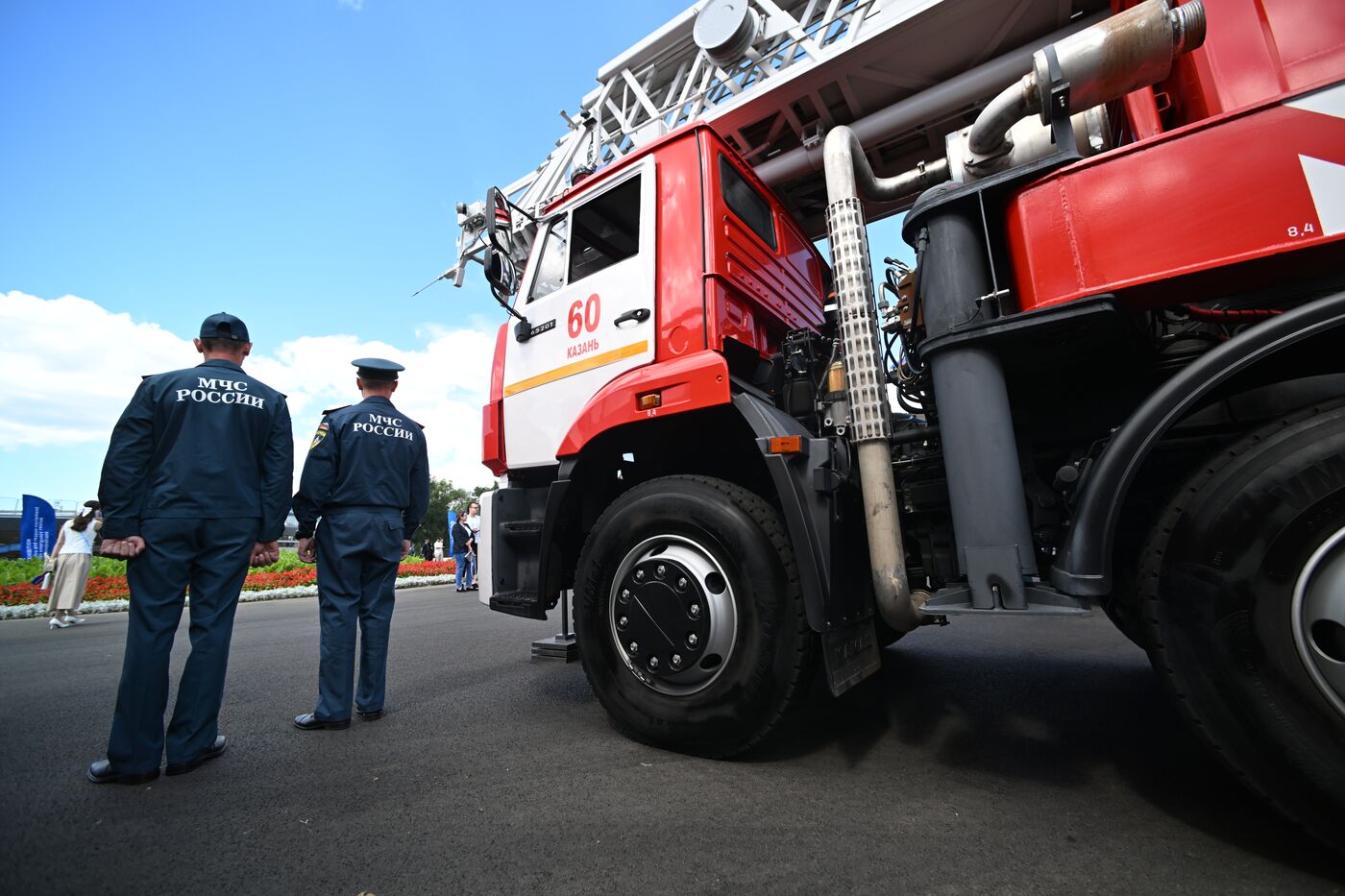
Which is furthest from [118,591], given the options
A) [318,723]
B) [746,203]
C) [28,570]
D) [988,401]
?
[988,401]

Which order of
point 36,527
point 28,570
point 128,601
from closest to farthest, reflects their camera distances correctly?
1. point 128,601
2. point 28,570
3. point 36,527

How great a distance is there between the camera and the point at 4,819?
1.98 m

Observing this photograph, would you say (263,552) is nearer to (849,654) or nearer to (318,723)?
(318,723)

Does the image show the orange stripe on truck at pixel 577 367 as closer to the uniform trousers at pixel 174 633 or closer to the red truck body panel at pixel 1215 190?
the uniform trousers at pixel 174 633

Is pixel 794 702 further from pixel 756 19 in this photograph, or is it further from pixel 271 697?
pixel 756 19

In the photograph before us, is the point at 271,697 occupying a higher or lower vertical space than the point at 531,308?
lower

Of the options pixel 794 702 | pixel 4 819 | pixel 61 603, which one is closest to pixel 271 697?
pixel 4 819

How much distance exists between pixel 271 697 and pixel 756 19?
21.1ft

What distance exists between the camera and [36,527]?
15406 millimetres

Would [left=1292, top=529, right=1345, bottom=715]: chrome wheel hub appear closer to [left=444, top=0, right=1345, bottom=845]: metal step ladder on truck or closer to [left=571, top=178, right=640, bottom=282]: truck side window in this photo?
[left=444, top=0, right=1345, bottom=845]: metal step ladder on truck

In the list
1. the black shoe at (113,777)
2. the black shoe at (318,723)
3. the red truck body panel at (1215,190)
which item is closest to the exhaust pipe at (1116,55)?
the red truck body panel at (1215,190)

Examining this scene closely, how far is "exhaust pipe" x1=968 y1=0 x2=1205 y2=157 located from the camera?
1653mm

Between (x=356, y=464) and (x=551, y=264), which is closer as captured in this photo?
(x=356, y=464)

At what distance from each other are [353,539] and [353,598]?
1.04 ft
